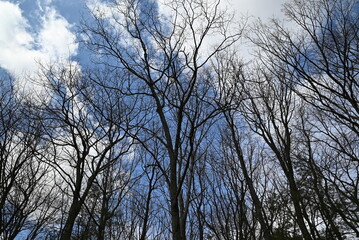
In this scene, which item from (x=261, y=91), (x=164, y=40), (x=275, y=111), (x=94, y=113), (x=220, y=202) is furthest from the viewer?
(x=275, y=111)

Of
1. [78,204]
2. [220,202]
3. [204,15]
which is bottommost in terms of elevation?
[78,204]

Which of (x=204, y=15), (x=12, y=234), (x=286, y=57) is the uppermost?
(x=286, y=57)

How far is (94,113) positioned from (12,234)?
3.68m

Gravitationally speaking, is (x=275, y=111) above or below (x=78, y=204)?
above

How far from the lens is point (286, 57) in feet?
20.6

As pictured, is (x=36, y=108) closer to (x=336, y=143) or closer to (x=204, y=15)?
(x=204, y=15)

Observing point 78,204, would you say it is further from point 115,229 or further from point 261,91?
point 261,91

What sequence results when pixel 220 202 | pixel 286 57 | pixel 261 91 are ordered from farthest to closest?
pixel 261 91 < pixel 220 202 < pixel 286 57

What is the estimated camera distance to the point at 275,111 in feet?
30.7

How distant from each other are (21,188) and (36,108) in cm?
228

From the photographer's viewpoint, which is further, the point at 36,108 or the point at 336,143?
the point at 336,143

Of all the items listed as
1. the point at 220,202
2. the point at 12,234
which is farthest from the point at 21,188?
the point at 220,202

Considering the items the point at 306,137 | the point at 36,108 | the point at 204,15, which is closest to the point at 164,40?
the point at 204,15

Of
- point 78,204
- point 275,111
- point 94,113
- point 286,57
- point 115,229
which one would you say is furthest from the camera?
point 115,229
